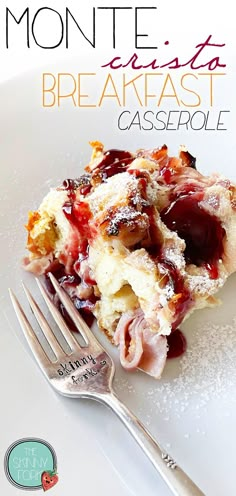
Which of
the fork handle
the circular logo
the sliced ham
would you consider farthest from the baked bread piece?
the circular logo

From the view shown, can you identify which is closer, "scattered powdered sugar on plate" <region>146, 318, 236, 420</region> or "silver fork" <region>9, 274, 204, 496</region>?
"silver fork" <region>9, 274, 204, 496</region>

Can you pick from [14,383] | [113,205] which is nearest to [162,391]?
[14,383]

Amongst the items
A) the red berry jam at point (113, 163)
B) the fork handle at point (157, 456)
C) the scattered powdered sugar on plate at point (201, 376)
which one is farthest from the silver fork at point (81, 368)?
the red berry jam at point (113, 163)

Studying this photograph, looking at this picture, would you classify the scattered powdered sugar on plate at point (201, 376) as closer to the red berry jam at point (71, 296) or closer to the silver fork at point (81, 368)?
the silver fork at point (81, 368)

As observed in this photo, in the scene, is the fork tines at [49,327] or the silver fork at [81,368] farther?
the fork tines at [49,327]

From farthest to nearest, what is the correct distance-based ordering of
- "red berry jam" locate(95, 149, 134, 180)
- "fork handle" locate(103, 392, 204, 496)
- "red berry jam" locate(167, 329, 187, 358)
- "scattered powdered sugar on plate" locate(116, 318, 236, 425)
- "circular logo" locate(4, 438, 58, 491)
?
1. "red berry jam" locate(95, 149, 134, 180)
2. "red berry jam" locate(167, 329, 187, 358)
3. "scattered powdered sugar on plate" locate(116, 318, 236, 425)
4. "circular logo" locate(4, 438, 58, 491)
5. "fork handle" locate(103, 392, 204, 496)

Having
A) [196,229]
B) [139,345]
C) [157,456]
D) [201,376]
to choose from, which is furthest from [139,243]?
[157,456]

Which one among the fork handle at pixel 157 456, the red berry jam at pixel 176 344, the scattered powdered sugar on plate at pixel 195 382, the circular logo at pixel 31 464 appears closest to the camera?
the fork handle at pixel 157 456

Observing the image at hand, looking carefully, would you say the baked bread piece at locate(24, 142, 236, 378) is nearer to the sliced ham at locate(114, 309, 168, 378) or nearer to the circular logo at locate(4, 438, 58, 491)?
the sliced ham at locate(114, 309, 168, 378)
